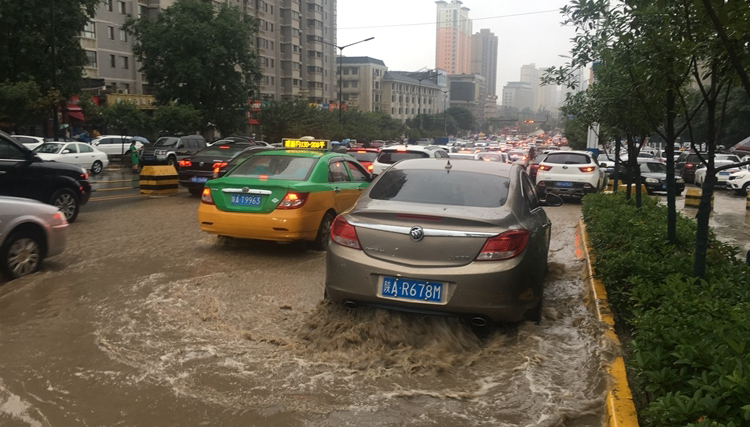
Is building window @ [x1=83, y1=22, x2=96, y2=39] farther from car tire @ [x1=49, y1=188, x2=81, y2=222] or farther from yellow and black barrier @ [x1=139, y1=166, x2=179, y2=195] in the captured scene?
car tire @ [x1=49, y1=188, x2=81, y2=222]

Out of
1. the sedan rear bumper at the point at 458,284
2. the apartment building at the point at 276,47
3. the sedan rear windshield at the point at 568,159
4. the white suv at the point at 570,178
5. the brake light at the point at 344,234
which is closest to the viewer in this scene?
the sedan rear bumper at the point at 458,284

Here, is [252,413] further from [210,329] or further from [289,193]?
[289,193]

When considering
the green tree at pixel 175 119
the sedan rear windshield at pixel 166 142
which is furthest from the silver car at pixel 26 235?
the green tree at pixel 175 119

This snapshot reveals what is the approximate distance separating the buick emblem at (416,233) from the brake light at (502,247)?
0.45 m

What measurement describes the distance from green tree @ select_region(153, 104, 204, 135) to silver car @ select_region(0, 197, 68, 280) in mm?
33262

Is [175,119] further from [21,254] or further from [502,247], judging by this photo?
[502,247]

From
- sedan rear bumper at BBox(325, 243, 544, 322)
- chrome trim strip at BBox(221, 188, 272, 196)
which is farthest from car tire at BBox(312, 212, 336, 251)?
sedan rear bumper at BBox(325, 243, 544, 322)

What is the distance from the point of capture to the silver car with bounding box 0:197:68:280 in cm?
687

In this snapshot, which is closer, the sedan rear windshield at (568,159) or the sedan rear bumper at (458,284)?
the sedan rear bumper at (458,284)

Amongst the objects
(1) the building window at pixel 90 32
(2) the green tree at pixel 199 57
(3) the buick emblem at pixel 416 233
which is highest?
(1) the building window at pixel 90 32

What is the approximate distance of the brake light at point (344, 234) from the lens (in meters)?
5.09

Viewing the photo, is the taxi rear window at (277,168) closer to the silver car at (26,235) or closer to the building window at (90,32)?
the silver car at (26,235)

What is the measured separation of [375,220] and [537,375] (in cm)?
166

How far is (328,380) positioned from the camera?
171 inches
